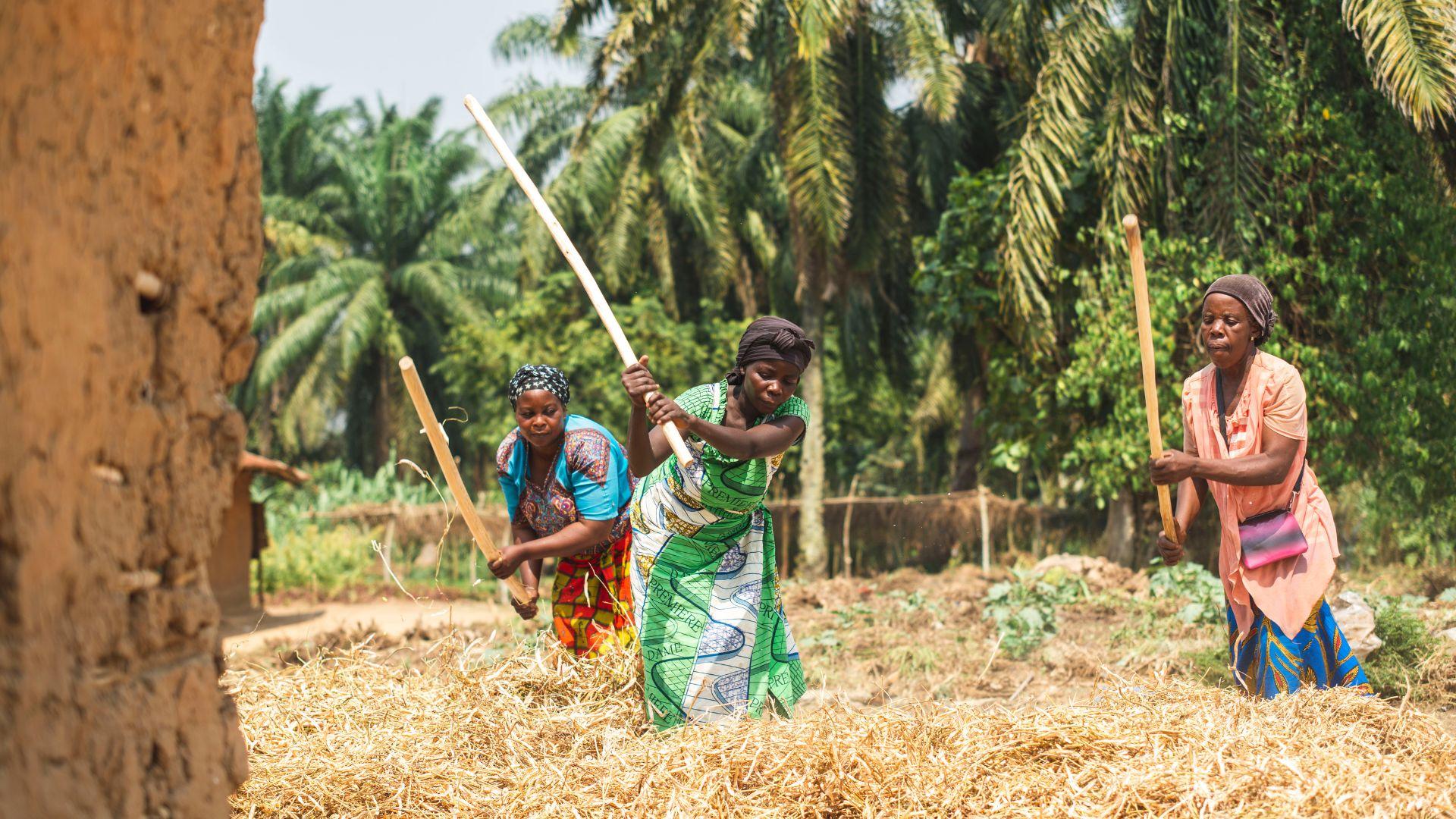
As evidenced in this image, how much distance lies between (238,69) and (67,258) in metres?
0.57

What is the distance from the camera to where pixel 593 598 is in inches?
177

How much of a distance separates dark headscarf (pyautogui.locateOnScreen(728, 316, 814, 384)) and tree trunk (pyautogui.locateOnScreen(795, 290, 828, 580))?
32.2 feet

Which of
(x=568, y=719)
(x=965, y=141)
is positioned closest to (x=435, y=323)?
(x=965, y=141)

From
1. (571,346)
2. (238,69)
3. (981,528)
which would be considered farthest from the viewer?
(571,346)

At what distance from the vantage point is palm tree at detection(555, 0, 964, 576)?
39.5 feet

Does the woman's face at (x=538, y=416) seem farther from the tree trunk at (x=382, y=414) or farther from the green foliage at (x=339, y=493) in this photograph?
the tree trunk at (x=382, y=414)

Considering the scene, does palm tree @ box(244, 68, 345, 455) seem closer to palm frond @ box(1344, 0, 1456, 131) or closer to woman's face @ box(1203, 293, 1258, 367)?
palm frond @ box(1344, 0, 1456, 131)

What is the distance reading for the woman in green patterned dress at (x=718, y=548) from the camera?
381cm

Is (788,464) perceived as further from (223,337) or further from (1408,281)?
(223,337)

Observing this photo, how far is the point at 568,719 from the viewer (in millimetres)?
3936

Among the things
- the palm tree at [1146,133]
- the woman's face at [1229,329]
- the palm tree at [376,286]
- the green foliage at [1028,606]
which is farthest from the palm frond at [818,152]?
the palm tree at [376,286]

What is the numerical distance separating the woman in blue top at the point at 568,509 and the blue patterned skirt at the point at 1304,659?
2098 millimetres

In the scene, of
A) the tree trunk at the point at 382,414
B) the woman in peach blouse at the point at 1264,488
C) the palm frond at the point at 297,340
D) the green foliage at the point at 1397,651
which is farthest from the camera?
the tree trunk at the point at 382,414

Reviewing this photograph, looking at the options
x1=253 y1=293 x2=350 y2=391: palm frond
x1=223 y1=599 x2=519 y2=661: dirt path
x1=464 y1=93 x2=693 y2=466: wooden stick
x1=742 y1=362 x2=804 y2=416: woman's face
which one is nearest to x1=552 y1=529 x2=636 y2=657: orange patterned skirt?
x1=464 y1=93 x2=693 y2=466: wooden stick
